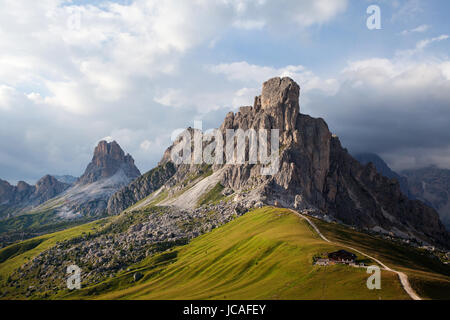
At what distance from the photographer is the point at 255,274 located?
363 ft

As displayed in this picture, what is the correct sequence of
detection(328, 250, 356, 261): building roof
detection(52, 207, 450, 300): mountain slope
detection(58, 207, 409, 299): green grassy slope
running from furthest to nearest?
detection(328, 250, 356, 261): building roof → detection(52, 207, 450, 300): mountain slope → detection(58, 207, 409, 299): green grassy slope

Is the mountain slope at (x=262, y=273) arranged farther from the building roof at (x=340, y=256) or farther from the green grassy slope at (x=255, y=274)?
the building roof at (x=340, y=256)

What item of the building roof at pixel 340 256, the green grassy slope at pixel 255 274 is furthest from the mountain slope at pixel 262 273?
the building roof at pixel 340 256

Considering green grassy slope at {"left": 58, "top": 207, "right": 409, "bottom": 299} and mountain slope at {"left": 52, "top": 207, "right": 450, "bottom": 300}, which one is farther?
mountain slope at {"left": 52, "top": 207, "right": 450, "bottom": 300}

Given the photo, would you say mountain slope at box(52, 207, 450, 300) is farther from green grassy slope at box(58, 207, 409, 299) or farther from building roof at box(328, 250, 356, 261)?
building roof at box(328, 250, 356, 261)

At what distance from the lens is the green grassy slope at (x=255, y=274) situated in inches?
3022

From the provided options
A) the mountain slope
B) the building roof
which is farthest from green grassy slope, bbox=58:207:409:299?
the building roof

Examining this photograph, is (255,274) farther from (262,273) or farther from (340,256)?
(340,256)

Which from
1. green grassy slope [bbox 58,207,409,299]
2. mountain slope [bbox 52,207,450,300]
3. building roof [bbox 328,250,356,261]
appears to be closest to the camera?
green grassy slope [bbox 58,207,409,299]

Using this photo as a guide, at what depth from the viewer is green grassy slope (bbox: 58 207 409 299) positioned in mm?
76750

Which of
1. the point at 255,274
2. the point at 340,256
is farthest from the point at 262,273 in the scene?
the point at 340,256
